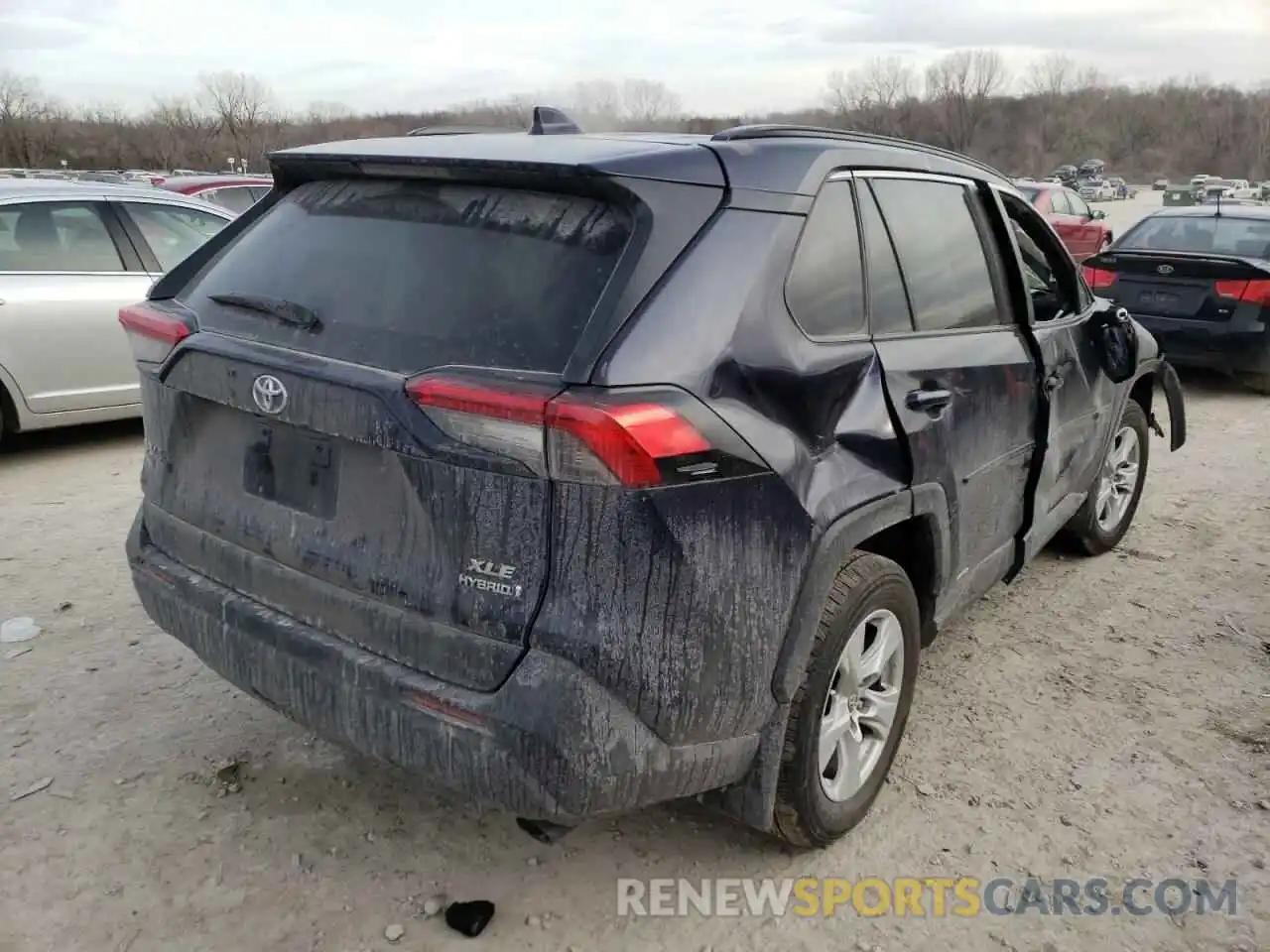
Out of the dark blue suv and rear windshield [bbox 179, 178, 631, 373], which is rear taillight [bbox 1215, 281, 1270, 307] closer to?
the dark blue suv

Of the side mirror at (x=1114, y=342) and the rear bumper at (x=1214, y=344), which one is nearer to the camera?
the side mirror at (x=1114, y=342)

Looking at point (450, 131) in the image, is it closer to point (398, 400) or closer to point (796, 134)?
point (796, 134)

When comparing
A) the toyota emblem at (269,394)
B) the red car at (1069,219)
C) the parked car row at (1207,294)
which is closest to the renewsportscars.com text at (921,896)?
the toyota emblem at (269,394)

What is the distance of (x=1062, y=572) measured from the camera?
467 cm

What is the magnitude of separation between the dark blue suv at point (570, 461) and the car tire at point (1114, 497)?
2003mm

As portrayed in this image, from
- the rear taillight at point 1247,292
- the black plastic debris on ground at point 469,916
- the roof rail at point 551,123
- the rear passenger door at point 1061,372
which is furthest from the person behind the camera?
the rear taillight at point 1247,292

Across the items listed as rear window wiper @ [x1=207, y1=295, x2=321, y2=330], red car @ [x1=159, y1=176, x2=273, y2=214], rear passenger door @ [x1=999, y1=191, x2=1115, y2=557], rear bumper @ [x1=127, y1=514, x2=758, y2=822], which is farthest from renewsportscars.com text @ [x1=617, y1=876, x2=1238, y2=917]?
red car @ [x1=159, y1=176, x2=273, y2=214]

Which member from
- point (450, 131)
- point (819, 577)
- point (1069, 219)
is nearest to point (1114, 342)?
point (819, 577)

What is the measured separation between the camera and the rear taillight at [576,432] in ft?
6.17

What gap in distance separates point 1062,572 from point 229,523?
371 cm

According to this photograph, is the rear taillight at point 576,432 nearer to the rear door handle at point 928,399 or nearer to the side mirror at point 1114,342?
the rear door handle at point 928,399

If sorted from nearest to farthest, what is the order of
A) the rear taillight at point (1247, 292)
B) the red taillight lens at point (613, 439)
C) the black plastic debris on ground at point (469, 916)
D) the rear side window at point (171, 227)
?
1. the red taillight lens at point (613, 439)
2. the black plastic debris on ground at point (469, 916)
3. the rear side window at point (171, 227)
4. the rear taillight at point (1247, 292)

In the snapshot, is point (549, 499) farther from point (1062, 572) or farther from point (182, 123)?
point (182, 123)

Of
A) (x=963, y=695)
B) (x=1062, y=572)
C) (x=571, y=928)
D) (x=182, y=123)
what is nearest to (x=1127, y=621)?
(x=1062, y=572)
